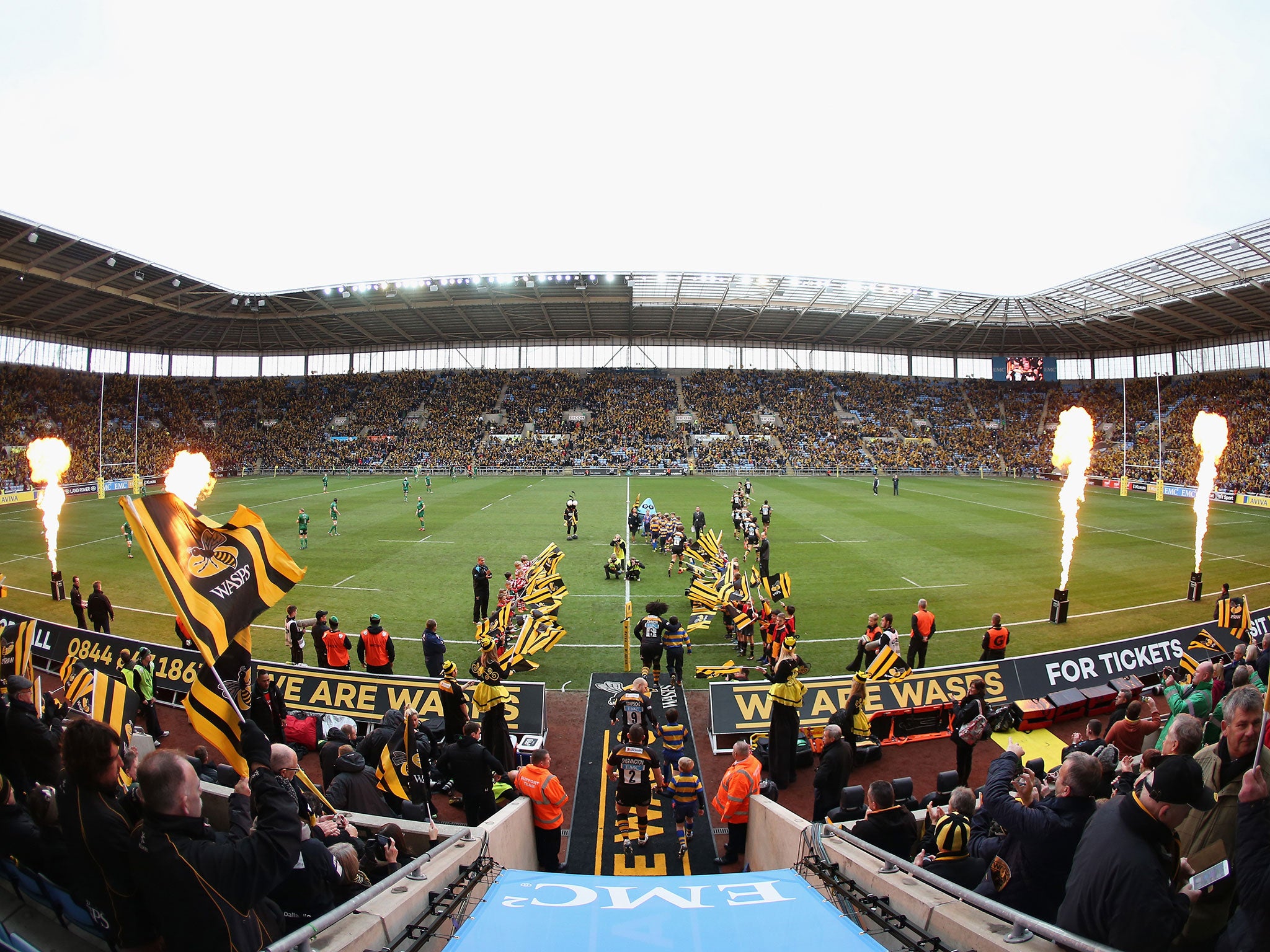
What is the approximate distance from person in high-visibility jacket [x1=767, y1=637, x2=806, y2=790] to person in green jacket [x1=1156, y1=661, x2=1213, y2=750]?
3.82m

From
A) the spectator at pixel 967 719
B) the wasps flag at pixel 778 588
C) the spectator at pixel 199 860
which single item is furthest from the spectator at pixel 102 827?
the wasps flag at pixel 778 588

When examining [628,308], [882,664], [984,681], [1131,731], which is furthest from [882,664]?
[628,308]

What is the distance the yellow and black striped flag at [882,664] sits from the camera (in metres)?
10.9

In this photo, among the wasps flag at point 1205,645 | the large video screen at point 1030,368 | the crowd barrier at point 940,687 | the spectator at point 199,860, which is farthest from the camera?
the large video screen at point 1030,368

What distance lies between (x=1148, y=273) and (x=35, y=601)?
198ft

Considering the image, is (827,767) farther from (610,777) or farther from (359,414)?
(359,414)

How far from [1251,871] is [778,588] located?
15729 mm

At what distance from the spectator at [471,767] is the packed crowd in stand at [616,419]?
53.9m

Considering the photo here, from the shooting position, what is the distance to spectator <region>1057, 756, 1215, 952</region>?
3059 mm

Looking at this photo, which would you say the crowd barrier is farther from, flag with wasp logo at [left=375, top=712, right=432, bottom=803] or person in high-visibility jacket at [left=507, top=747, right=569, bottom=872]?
flag with wasp logo at [left=375, top=712, right=432, bottom=803]

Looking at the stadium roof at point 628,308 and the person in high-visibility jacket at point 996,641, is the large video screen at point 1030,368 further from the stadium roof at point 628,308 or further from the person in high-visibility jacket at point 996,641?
the person in high-visibility jacket at point 996,641

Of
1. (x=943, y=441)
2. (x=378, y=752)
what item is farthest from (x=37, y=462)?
(x=943, y=441)

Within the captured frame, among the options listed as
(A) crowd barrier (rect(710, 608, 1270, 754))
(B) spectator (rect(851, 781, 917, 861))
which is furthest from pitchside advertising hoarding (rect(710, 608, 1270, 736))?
(B) spectator (rect(851, 781, 917, 861))

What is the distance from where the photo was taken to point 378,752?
7426 mm
